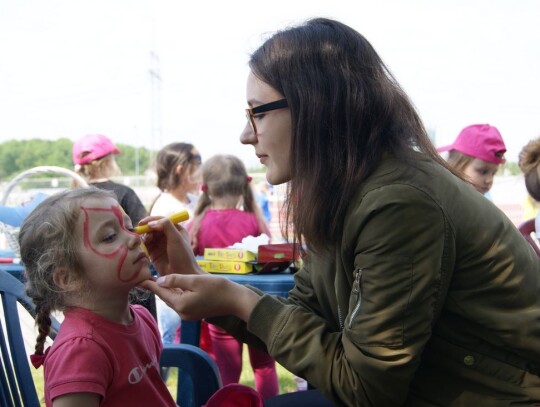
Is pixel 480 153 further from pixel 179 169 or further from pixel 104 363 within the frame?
pixel 104 363

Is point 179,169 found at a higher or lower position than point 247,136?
lower

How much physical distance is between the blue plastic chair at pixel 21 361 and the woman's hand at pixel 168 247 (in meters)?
0.39

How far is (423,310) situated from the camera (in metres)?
1.11

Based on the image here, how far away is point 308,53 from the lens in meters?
1.25

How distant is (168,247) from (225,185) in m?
2.13

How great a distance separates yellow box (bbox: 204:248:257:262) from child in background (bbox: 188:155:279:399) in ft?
2.13

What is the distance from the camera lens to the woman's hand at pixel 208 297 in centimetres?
134

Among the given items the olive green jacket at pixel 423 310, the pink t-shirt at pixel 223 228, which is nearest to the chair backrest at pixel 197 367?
the olive green jacket at pixel 423 310

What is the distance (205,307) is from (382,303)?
1.47 feet

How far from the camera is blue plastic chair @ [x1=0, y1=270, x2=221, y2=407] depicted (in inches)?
64.3

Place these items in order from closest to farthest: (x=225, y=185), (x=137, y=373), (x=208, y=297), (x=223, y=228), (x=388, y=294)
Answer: (x=388, y=294)
(x=208, y=297)
(x=137, y=373)
(x=223, y=228)
(x=225, y=185)

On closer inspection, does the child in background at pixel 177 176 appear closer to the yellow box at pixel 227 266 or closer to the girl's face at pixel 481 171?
the yellow box at pixel 227 266

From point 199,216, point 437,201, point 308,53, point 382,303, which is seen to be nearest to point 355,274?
point 382,303

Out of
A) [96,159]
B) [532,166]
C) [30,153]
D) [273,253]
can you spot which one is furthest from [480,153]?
[30,153]
